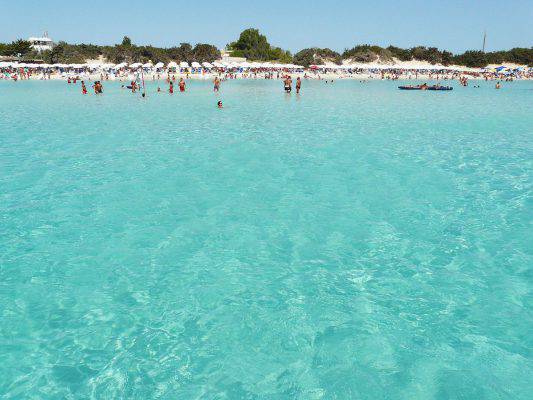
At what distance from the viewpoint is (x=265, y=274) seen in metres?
7.53

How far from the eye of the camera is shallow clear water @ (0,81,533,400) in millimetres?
5207

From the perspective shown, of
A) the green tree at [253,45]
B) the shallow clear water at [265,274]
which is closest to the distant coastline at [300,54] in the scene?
the green tree at [253,45]

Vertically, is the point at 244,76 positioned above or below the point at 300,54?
below

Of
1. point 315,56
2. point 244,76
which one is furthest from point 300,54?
point 244,76

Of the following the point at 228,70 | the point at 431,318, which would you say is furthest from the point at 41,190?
the point at 228,70

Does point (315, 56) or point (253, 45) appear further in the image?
point (253, 45)

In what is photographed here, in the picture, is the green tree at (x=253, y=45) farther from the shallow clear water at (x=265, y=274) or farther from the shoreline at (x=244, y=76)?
the shallow clear water at (x=265, y=274)

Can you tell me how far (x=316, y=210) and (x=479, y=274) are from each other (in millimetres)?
4247

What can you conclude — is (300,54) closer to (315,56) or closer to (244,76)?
(315,56)

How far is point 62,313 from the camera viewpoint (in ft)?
20.9

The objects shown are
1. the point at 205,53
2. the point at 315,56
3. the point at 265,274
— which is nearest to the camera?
the point at 265,274

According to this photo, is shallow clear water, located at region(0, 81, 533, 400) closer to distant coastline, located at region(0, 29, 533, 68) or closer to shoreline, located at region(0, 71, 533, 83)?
shoreline, located at region(0, 71, 533, 83)

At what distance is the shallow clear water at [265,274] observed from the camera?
17.1 ft

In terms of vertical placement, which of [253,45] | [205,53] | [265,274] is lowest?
[265,274]
